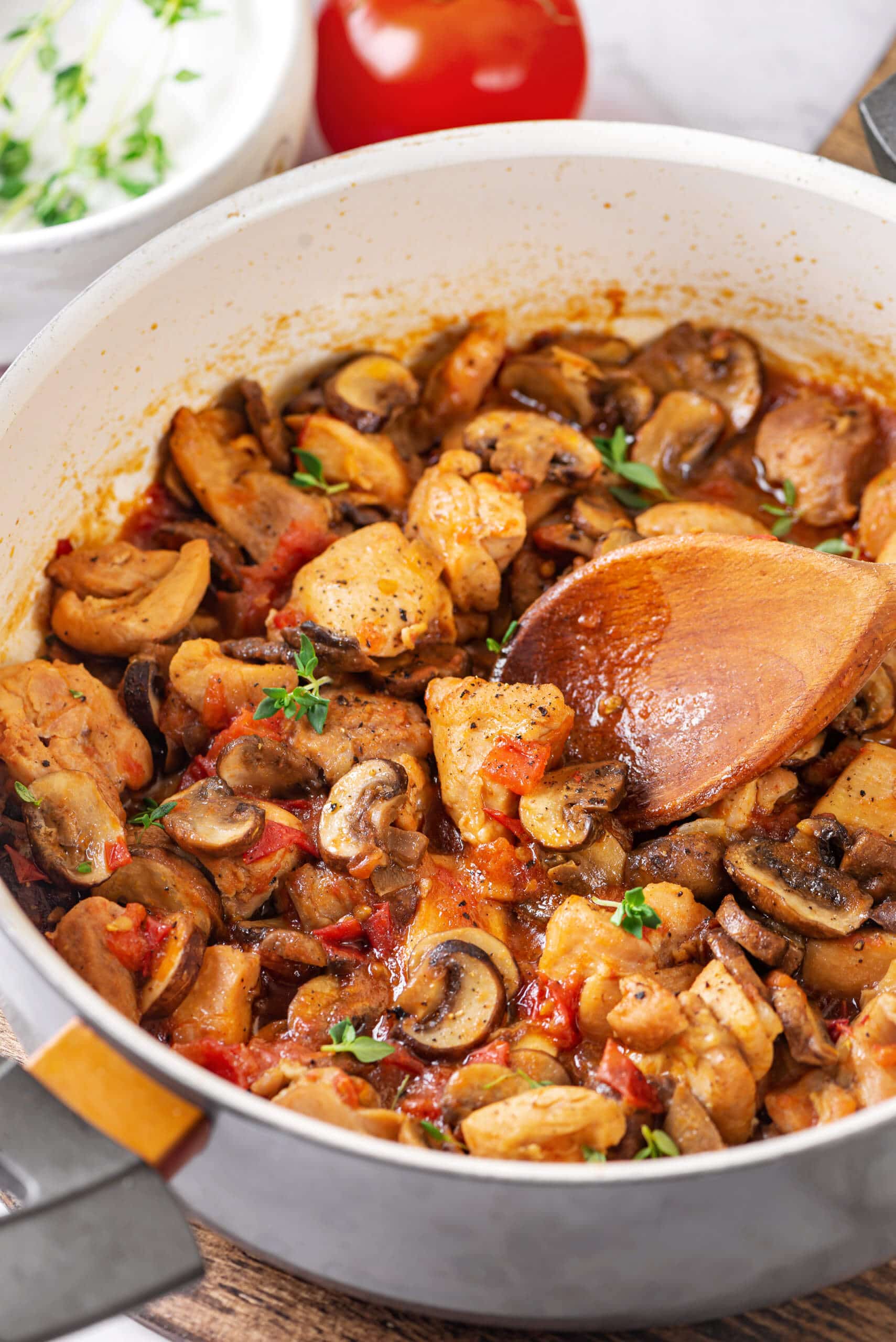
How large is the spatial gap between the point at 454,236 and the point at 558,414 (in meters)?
0.51

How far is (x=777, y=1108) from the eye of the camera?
2.11 m

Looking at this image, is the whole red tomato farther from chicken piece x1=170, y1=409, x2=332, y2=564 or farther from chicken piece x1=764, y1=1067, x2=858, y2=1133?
chicken piece x1=764, y1=1067, x2=858, y2=1133

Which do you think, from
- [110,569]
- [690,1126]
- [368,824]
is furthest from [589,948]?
[110,569]

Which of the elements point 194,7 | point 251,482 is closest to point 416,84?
point 194,7

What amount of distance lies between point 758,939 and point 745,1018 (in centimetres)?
19

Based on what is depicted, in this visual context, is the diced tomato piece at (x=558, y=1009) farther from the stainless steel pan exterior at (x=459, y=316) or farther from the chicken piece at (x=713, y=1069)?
the stainless steel pan exterior at (x=459, y=316)

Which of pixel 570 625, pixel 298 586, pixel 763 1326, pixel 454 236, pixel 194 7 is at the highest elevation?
pixel 194 7

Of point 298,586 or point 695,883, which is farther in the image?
point 298,586

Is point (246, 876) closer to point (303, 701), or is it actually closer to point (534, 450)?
point (303, 701)

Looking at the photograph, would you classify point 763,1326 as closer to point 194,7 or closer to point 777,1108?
point 777,1108

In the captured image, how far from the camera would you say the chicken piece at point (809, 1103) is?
6.74 feet

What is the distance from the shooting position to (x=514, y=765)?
246cm

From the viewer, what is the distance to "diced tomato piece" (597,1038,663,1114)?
2.06 metres

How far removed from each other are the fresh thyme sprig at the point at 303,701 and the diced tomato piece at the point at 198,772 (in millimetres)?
147
